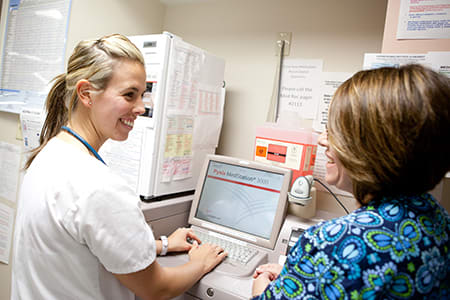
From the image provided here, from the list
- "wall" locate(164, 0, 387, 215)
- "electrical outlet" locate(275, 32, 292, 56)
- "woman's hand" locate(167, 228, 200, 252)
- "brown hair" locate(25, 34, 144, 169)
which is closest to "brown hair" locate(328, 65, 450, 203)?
"brown hair" locate(25, 34, 144, 169)

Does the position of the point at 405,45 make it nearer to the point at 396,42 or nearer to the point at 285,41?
the point at 396,42

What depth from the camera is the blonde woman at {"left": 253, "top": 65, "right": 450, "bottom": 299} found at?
1.75 feet

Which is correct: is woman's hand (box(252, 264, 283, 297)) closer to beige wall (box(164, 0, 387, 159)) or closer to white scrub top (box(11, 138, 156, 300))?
white scrub top (box(11, 138, 156, 300))

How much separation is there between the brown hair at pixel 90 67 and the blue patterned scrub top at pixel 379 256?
694 millimetres

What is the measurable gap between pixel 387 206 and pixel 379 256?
99 millimetres

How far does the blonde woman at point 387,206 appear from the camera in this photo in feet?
1.75

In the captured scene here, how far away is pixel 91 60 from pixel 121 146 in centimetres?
69

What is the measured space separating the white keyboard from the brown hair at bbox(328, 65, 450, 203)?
69 cm

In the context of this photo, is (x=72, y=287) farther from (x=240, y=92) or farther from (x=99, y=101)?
(x=240, y=92)

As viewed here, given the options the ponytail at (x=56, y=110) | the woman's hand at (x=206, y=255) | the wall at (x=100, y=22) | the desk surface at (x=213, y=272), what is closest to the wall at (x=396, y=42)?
the desk surface at (x=213, y=272)

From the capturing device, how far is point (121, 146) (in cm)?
152

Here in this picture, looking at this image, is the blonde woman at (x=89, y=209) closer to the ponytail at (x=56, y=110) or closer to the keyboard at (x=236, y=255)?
the ponytail at (x=56, y=110)

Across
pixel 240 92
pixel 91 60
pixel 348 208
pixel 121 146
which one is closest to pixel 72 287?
pixel 91 60

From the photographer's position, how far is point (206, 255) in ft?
3.76
